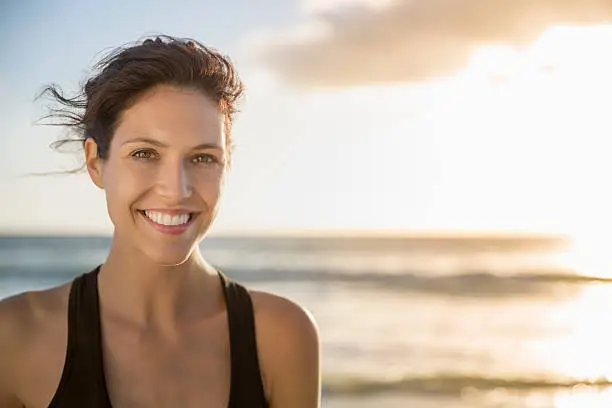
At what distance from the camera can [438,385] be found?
4062mm

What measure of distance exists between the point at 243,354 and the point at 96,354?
0.24 metres

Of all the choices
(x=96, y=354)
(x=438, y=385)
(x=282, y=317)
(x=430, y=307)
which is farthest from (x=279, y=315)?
(x=430, y=307)

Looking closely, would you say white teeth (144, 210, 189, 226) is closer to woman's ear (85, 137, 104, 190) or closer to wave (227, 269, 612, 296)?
woman's ear (85, 137, 104, 190)

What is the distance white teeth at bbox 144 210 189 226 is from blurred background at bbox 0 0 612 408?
105 inches

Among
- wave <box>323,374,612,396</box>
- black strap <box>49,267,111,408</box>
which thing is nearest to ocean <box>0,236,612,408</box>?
wave <box>323,374,612,396</box>

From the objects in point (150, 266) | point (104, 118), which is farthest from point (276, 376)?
point (104, 118)

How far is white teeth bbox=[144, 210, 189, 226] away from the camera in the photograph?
53.0 inches

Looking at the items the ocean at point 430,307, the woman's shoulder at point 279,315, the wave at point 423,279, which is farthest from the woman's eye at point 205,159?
the wave at point 423,279

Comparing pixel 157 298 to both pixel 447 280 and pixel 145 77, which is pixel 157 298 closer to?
pixel 145 77

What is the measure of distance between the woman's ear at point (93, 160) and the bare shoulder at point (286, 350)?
33cm

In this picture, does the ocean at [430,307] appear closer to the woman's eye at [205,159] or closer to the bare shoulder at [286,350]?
the bare shoulder at [286,350]

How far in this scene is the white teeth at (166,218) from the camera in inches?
53.0

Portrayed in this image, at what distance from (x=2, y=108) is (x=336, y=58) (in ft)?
7.58

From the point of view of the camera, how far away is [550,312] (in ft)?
18.2
